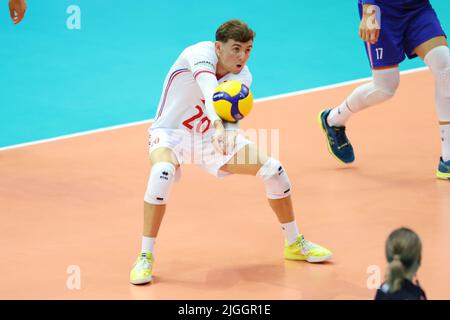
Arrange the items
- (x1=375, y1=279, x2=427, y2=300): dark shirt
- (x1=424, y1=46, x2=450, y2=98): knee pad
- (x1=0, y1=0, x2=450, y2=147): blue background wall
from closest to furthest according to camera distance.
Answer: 1. (x1=375, y1=279, x2=427, y2=300): dark shirt
2. (x1=424, y1=46, x2=450, y2=98): knee pad
3. (x1=0, y1=0, x2=450, y2=147): blue background wall

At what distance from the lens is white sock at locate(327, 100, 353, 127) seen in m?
9.86

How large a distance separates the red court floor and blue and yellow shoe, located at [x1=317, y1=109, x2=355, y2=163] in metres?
0.12

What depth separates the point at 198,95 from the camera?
7312mm

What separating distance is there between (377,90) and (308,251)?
2782mm

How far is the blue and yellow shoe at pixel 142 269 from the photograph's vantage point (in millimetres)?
6738

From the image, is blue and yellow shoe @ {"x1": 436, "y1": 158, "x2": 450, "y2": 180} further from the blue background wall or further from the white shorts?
the blue background wall

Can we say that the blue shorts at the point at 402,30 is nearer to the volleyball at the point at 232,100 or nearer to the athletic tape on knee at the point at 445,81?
the athletic tape on knee at the point at 445,81

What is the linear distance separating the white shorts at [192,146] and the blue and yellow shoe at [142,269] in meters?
0.76

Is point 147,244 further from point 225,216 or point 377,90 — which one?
point 377,90

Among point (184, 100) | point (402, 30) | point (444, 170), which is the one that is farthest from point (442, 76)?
point (184, 100)

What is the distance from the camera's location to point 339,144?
32.3 feet

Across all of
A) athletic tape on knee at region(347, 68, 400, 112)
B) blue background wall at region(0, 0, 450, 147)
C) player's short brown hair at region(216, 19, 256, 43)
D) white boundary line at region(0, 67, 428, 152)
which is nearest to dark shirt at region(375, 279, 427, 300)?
player's short brown hair at region(216, 19, 256, 43)
